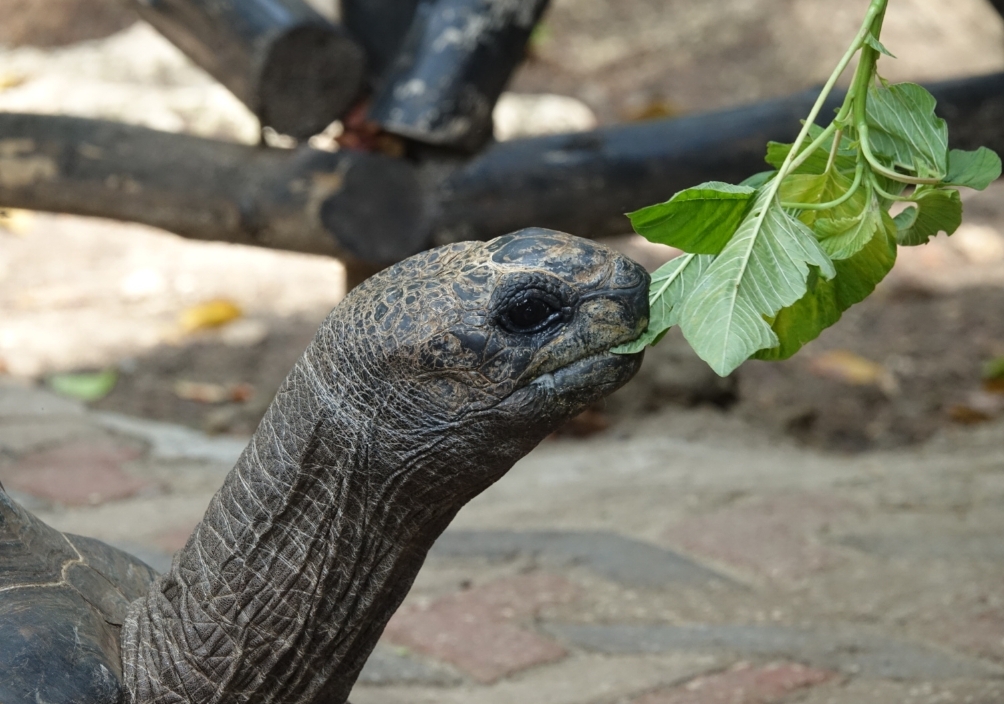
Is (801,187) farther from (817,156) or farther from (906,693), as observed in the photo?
(906,693)

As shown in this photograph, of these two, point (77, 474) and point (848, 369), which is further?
point (848, 369)

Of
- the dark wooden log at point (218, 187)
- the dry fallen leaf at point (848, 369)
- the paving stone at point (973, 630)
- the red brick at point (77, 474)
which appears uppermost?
the dark wooden log at point (218, 187)

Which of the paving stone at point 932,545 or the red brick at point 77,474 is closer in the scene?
the paving stone at point 932,545

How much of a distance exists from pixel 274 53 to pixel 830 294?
1.92m

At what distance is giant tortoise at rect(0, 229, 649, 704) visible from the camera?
1.42m

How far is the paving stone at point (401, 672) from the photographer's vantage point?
2121mm

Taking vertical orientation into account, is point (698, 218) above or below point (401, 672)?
above

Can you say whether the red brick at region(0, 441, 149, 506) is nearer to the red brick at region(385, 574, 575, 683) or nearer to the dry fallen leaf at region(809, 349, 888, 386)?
the red brick at region(385, 574, 575, 683)

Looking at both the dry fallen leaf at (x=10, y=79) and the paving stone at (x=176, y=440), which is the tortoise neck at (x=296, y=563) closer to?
the paving stone at (x=176, y=440)

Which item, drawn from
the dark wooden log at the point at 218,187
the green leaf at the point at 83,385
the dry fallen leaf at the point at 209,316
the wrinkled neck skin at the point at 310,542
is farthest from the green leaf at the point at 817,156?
the dry fallen leaf at the point at 209,316

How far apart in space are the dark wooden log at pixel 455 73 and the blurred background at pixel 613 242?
21.5 inches

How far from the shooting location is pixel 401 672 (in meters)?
2.16

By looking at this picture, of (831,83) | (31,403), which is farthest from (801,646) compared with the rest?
(31,403)

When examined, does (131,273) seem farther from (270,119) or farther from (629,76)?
(629,76)
